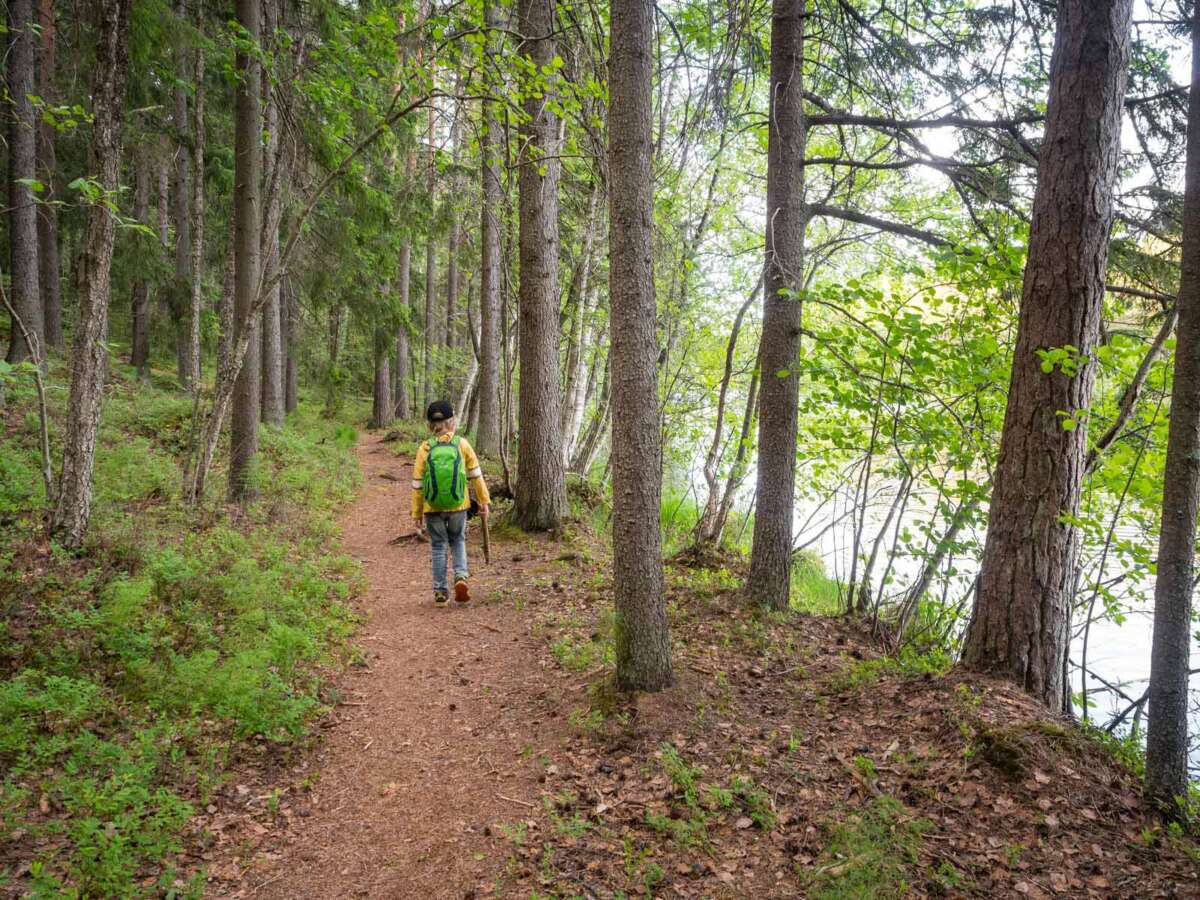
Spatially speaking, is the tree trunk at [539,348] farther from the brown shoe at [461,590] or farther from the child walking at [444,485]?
the brown shoe at [461,590]

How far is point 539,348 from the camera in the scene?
9062mm

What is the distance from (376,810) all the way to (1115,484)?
6542 mm

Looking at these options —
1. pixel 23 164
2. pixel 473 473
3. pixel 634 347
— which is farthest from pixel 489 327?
pixel 634 347

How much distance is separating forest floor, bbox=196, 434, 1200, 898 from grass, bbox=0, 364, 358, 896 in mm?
339

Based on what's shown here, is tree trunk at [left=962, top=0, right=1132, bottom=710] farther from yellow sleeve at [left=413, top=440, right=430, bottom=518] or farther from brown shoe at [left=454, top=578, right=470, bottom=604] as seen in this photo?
yellow sleeve at [left=413, top=440, right=430, bottom=518]

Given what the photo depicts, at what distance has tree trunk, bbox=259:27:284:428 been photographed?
786cm

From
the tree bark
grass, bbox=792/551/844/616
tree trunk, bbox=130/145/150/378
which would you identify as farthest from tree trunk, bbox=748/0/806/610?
tree trunk, bbox=130/145/150/378

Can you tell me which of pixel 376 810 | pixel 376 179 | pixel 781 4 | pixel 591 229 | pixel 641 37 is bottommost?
pixel 376 810

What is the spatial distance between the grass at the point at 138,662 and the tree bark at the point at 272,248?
10.2 ft

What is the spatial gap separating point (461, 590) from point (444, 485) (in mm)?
1190

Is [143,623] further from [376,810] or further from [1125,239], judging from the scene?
[1125,239]

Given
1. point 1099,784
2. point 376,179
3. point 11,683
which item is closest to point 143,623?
point 11,683

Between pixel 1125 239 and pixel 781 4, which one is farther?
pixel 781 4

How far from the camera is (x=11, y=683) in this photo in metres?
3.83
